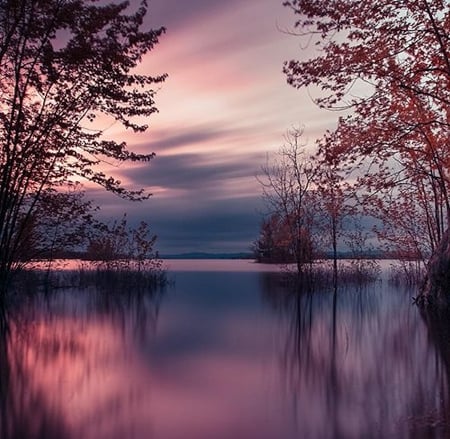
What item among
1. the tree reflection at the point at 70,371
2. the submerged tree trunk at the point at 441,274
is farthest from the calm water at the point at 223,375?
the submerged tree trunk at the point at 441,274

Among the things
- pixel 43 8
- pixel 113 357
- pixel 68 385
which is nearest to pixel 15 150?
pixel 43 8

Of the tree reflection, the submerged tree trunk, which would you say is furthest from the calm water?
the submerged tree trunk

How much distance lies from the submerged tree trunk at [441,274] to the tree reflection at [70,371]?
10032 millimetres

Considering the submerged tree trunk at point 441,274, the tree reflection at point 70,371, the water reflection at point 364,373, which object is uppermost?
the submerged tree trunk at point 441,274

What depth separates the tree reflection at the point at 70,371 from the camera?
21.1 ft

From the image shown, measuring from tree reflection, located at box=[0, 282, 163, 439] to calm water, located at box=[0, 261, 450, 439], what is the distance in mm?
26

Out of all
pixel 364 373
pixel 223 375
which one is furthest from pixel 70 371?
pixel 364 373

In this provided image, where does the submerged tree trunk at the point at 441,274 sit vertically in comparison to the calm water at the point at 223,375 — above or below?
above

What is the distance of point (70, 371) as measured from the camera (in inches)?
384

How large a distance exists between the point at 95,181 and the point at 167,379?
788cm

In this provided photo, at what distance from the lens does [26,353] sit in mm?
11562

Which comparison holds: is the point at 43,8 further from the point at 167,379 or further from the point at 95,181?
the point at 167,379

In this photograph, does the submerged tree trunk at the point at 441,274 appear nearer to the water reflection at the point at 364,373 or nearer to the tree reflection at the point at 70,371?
the water reflection at the point at 364,373

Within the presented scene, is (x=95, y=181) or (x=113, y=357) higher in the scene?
(x=95, y=181)
